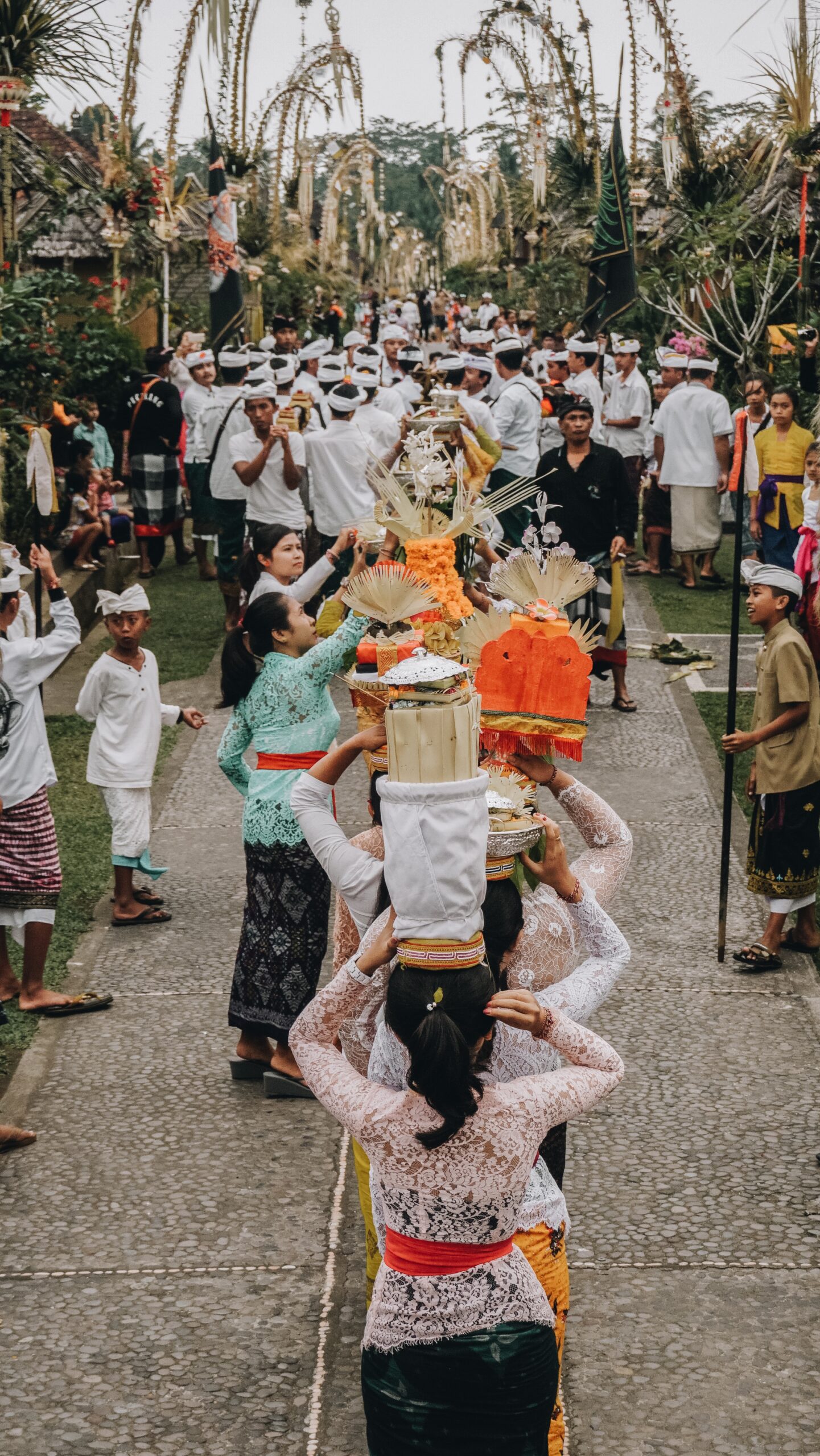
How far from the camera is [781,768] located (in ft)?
19.9

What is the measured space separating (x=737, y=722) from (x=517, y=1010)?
23.4ft

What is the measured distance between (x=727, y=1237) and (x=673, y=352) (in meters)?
10.6

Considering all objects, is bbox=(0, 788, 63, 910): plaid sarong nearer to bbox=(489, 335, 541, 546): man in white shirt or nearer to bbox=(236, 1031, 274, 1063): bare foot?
bbox=(236, 1031, 274, 1063): bare foot

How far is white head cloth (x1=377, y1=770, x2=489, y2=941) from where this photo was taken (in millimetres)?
2746

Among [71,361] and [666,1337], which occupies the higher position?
[71,361]

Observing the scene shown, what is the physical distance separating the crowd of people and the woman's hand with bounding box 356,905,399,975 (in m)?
0.01

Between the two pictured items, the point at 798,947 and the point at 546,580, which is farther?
the point at 798,947

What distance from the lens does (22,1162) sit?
486 centimetres

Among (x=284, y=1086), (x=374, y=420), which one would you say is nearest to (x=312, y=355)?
(x=374, y=420)

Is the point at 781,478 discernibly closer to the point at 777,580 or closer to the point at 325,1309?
the point at 777,580

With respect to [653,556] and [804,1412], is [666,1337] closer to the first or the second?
[804,1412]

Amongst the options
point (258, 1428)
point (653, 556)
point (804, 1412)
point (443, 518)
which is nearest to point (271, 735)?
point (443, 518)

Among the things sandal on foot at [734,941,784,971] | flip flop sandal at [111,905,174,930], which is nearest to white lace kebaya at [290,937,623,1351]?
sandal on foot at [734,941,784,971]

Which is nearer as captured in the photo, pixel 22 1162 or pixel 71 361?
pixel 22 1162
